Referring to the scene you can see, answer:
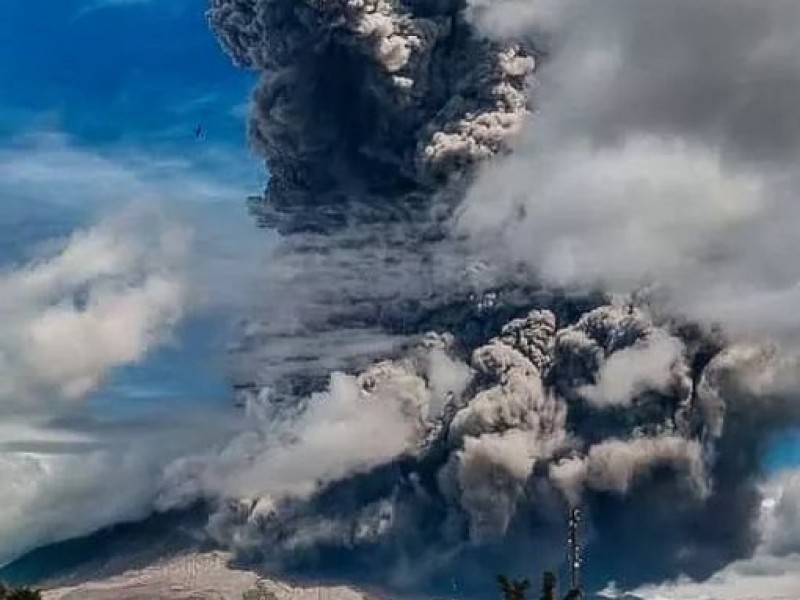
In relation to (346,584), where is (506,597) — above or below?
below

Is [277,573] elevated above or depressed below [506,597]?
above

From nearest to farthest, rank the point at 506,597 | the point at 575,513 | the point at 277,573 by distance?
1. the point at 506,597
2. the point at 575,513
3. the point at 277,573

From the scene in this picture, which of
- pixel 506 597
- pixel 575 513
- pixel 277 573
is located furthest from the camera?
pixel 277 573

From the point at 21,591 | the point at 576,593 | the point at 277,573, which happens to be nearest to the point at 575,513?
the point at 576,593

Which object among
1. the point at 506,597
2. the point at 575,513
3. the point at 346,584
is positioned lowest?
the point at 506,597

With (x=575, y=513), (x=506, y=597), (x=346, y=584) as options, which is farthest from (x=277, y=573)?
(x=506, y=597)

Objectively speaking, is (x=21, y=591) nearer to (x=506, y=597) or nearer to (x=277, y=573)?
(x=506, y=597)

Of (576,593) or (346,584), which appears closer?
(576,593)

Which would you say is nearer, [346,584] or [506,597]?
[506,597]
